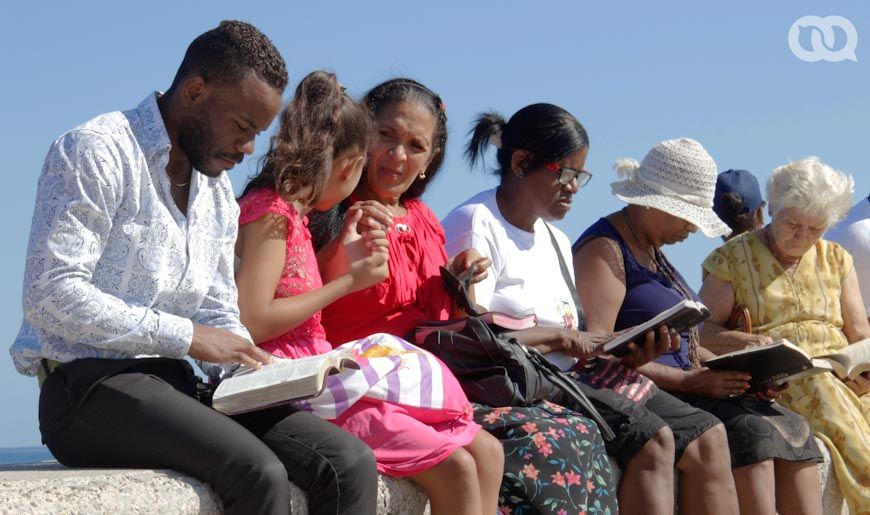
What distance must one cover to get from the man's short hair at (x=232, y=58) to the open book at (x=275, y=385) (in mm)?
894

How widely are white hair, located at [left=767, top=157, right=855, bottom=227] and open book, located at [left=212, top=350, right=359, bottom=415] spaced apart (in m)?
3.55

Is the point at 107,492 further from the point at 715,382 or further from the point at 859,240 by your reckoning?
the point at 859,240

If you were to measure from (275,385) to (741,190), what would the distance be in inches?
179

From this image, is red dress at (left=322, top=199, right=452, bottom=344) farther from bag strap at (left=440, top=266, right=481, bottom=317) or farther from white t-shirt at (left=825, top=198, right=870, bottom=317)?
white t-shirt at (left=825, top=198, right=870, bottom=317)

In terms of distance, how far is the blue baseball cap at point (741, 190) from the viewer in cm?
727

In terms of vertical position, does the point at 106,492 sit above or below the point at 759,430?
above


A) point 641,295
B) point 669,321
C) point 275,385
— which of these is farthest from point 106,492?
point 641,295

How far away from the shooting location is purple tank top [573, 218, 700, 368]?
570 centimetres

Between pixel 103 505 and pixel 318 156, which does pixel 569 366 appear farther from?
pixel 103 505

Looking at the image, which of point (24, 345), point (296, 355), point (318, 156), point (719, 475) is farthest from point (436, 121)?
point (24, 345)

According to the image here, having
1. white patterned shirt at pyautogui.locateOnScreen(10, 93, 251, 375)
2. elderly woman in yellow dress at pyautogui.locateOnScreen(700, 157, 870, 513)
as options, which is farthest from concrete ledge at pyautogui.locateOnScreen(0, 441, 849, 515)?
elderly woman in yellow dress at pyautogui.locateOnScreen(700, 157, 870, 513)

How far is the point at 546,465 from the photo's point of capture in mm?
4336

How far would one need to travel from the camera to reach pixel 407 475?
12.8ft

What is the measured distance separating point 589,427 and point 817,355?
213 cm
